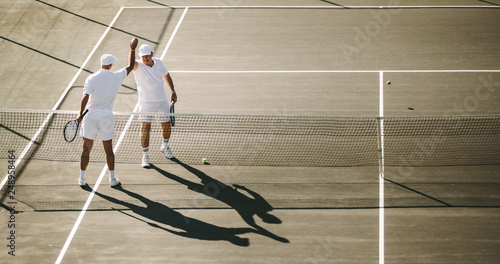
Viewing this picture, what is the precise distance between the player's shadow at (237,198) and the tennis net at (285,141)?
563mm

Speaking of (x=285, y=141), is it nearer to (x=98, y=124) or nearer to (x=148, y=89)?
(x=148, y=89)

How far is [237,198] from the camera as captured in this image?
9.65 meters

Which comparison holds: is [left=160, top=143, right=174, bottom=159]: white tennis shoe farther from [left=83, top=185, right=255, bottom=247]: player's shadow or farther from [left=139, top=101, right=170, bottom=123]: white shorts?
[left=83, top=185, right=255, bottom=247]: player's shadow

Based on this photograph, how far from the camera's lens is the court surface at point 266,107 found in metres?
8.62

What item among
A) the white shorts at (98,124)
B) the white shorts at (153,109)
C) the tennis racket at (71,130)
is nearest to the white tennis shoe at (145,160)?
the white shorts at (153,109)

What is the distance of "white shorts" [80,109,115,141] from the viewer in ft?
30.8

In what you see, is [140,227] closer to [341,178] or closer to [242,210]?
[242,210]

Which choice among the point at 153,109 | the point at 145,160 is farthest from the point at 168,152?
the point at 153,109

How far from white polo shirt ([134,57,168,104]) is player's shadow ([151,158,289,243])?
4.22ft

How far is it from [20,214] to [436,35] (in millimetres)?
11584

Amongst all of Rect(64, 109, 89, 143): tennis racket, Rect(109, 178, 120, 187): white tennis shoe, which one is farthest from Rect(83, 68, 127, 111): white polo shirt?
Rect(109, 178, 120, 187): white tennis shoe

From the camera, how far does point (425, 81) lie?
13.5m

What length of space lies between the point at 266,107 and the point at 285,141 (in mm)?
1468

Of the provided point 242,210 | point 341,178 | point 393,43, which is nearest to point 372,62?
point 393,43
